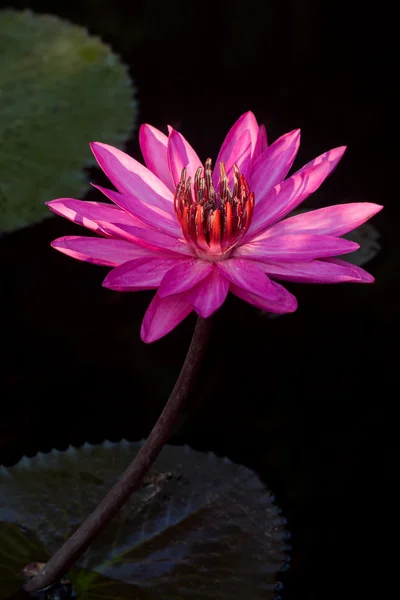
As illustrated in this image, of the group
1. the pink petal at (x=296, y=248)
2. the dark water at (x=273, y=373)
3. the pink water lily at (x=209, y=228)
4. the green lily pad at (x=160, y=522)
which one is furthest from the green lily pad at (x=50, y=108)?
the pink petal at (x=296, y=248)

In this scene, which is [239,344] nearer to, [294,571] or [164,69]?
[294,571]

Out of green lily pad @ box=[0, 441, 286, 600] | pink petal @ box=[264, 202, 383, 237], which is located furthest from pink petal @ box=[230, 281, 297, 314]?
green lily pad @ box=[0, 441, 286, 600]

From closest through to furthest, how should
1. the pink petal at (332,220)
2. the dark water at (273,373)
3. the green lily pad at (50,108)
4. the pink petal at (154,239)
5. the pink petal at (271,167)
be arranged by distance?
the pink petal at (154,239)
the pink petal at (332,220)
the pink petal at (271,167)
the dark water at (273,373)
the green lily pad at (50,108)

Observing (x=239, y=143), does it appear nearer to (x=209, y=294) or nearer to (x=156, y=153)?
(x=156, y=153)

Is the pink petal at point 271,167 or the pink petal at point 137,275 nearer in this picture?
the pink petal at point 137,275

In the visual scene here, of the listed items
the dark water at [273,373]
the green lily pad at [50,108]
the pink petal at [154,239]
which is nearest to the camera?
the pink petal at [154,239]

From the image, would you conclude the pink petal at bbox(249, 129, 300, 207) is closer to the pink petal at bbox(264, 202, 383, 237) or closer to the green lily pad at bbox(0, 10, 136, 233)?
the pink petal at bbox(264, 202, 383, 237)

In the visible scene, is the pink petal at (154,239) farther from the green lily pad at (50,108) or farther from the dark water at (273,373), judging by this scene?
the green lily pad at (50,108)
